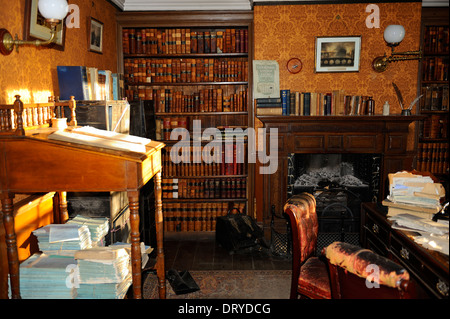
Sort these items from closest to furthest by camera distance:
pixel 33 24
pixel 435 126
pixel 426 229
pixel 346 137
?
1. pixel 426 229
2. pixel 33 24
3. pixel 346 137
4. pixel 435 126

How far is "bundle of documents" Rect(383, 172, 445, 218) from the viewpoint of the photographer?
6.98ft

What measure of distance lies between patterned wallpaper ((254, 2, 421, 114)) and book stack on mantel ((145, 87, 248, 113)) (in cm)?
57

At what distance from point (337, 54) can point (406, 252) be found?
2.77 metres

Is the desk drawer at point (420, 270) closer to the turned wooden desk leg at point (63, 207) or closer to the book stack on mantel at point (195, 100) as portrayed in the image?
the turned wooden desk leg at point (63, 207)

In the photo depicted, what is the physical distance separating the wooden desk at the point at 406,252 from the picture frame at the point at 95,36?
2912 mm

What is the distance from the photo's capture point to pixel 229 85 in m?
4.50

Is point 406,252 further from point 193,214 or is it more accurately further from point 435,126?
point 435,126

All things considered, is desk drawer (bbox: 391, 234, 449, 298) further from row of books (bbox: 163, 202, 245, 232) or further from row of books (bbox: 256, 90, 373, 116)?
row of books (bbox: 163, 202, 245, 232)

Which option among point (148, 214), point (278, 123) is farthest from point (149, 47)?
point (148, 214)

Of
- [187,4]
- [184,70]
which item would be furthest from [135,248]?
[187,4]

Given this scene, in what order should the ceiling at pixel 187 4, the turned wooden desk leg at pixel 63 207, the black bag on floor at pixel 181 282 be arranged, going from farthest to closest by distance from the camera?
the ceiling at pixel 187 4 < the black bag on floor at pixel 181 282 < the turned wooden desk leg at pixel 63 207

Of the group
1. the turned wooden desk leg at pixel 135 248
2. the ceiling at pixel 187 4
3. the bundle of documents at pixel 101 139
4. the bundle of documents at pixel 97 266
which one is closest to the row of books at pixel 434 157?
the ceiling at pixel 187 4

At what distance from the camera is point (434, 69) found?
4.38m

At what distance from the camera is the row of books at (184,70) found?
425cm
